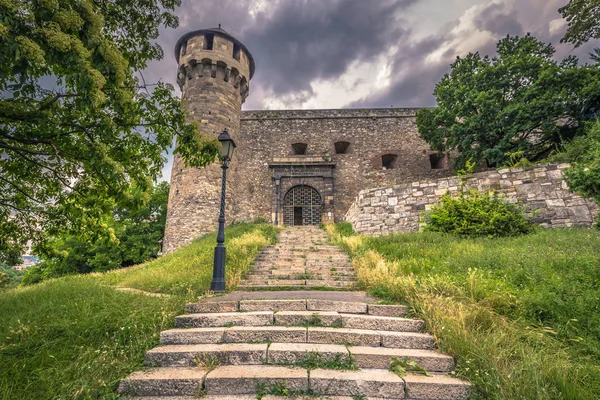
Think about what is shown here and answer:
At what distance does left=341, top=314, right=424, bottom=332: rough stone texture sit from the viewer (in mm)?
3336

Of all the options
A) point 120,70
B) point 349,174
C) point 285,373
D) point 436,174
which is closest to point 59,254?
point 120,70

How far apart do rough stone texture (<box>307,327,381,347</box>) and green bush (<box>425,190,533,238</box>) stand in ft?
19.3

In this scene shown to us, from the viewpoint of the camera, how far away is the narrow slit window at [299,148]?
16.5m

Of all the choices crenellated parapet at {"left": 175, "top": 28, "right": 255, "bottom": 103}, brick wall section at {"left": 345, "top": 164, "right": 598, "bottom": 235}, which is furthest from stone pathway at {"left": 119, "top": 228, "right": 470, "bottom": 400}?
crenellated parapet at {"left": 175, "top": 28, "right": 255, "bottom": 103}

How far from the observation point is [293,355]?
8.91ft

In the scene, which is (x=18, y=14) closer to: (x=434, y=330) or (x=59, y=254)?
(x=59, y=254)

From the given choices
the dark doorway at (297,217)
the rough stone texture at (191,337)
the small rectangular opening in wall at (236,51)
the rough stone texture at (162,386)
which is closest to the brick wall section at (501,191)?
the dark doorway at (297,217)

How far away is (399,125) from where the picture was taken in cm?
1666

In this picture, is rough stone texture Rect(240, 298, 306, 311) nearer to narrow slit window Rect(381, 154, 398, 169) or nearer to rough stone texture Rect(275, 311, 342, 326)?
rough stone texture Rect(275, 311, 342, 326)

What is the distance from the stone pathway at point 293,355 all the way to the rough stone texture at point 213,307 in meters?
0.01

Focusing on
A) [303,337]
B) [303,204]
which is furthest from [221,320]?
[303,204]

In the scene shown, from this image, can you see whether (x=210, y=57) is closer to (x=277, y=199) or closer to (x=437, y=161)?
(x=277, y=199)

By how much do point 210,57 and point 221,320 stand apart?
14185mm

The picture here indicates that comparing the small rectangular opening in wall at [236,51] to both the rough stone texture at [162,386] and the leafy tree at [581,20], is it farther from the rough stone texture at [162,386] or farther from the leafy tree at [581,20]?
the rough stone texture at [162,386]
